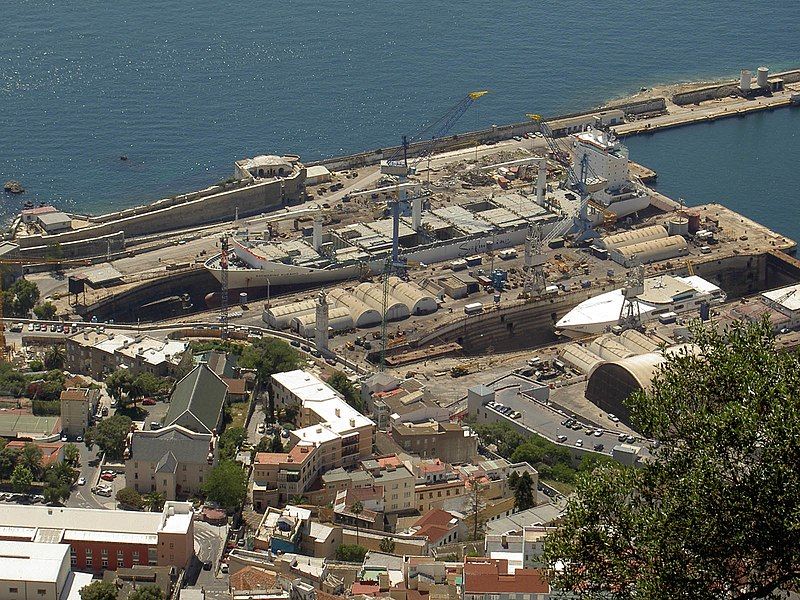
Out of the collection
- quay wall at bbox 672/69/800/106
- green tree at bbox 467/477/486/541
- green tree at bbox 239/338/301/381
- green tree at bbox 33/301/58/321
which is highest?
quay wall at bbox 672/69/800/106

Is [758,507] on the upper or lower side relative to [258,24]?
upper

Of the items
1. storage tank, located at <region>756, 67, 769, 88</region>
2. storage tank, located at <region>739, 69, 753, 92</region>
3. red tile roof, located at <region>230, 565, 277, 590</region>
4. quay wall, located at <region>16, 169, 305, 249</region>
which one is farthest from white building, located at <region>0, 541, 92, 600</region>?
storage tank, located at <region>756, 67, 769, 88</region>

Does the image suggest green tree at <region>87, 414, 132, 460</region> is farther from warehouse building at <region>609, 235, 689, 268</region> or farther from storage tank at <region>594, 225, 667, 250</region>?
storage tank at <region>594, 225, 667, 250</region>

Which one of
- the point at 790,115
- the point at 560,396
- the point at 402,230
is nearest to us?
the point at 560,396

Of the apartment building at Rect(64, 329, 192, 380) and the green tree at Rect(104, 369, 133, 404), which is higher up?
the green tree at Rect(104, 369, 133, 404)

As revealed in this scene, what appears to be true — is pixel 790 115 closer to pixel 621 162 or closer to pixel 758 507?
pixel 621 162

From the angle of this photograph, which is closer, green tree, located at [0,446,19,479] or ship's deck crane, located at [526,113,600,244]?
green tree, located at [0,446,19,479]

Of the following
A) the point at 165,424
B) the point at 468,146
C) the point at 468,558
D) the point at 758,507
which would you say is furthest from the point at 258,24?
the point at 758,507
